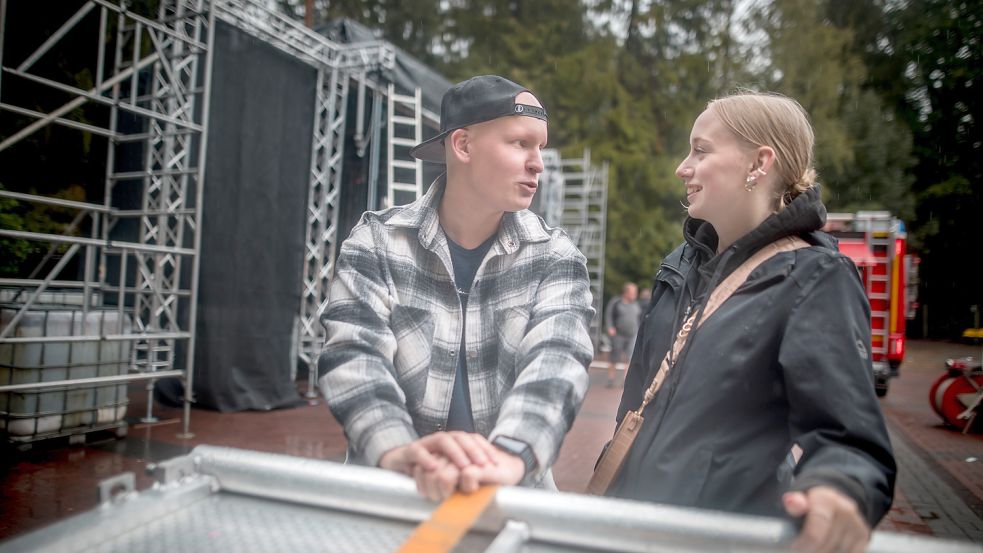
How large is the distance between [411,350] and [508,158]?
485 mm

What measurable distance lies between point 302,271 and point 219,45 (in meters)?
2.70

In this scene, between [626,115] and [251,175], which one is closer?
[251,175]

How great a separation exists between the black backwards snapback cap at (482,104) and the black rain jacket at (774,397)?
24.3 inches

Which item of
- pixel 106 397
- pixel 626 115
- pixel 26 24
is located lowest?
pixel 106 397

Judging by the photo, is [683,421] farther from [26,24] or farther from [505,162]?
[26,24]

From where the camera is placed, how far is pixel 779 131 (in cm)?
155

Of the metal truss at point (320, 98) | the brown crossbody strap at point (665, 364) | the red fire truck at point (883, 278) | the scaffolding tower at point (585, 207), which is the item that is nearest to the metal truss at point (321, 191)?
the metal truss at point (320, 98)

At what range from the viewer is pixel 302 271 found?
8.05 meters

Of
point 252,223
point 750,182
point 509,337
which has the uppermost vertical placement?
point 252,223

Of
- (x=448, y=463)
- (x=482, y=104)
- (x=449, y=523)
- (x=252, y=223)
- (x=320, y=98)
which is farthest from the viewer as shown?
(x=320, y=98)

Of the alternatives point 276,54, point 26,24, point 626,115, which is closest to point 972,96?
point 626,115

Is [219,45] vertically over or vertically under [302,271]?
over

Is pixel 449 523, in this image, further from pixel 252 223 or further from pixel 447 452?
pixel 252 223

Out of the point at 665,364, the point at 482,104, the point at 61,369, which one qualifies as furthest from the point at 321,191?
the point at 665,364
